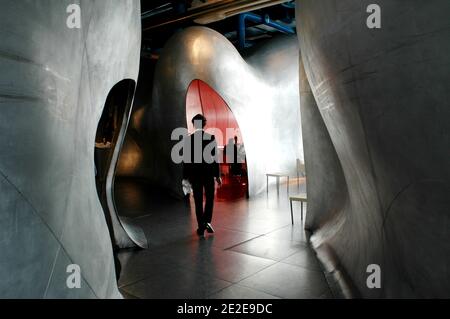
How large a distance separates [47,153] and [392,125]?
7.51 feet

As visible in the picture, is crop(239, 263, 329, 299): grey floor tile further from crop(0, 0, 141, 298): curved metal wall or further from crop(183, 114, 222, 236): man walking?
crop(183, 114, 222, 236): man walking

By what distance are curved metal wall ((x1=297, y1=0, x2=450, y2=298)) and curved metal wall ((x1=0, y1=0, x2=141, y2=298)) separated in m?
2.14

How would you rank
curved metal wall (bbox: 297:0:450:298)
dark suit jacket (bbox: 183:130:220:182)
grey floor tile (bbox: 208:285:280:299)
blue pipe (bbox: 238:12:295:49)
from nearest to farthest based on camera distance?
curved metal wall (bbox: 297:0:450:298), grey floor tile (bbox: 208:285:280:299), dark suit jacket (bbox: 183:130:220:182), blue pipe (bbox: 238:12:295:49)

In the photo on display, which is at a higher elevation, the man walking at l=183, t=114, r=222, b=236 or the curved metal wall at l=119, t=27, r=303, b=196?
the curved metal wall at l=119, t=27, r=303, b=196

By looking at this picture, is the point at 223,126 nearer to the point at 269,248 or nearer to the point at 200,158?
the point at 200,158

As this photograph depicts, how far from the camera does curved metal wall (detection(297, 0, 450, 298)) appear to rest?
2.07 meters

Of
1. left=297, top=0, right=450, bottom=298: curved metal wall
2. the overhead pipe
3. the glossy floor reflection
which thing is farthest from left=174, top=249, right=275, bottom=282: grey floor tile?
the overhead pipe

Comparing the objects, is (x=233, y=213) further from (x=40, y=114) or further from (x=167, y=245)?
(x=40, y=114)

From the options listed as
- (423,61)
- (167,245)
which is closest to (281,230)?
(167,245)

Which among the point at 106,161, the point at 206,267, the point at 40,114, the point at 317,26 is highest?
the point at 317,26

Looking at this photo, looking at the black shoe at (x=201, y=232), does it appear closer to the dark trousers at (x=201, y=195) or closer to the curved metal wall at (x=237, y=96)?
the dark trousers at (x=201, y=195)

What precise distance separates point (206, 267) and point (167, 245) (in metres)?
1.21

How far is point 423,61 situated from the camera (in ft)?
6.88

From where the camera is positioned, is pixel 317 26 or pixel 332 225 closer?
pixel 317 26
